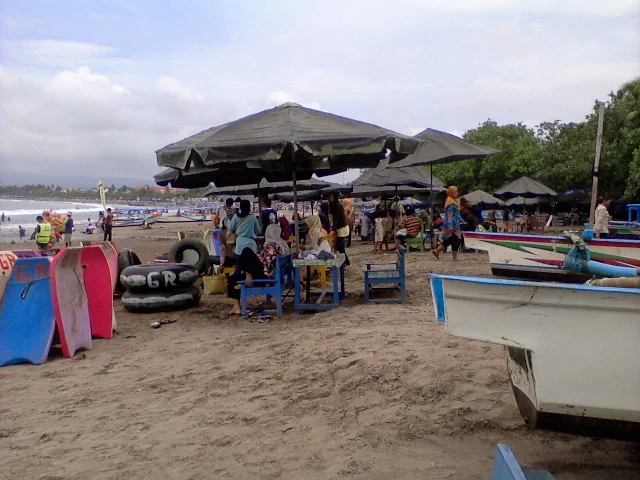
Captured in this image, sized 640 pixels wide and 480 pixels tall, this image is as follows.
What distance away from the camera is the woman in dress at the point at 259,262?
24.4ft

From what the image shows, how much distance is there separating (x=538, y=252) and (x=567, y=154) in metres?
27.2

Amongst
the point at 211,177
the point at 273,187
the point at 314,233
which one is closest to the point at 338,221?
the point at 314,233

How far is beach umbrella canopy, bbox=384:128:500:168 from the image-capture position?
10.5 metres

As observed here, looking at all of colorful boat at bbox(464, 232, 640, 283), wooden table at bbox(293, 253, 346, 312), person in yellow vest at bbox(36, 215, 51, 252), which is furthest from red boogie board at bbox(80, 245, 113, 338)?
person in yellow vest at bbox(36, 215, 51, 252)

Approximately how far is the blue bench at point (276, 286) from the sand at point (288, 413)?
0.99m

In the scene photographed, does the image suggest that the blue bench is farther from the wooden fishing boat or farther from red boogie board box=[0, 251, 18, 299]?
the wooden fishing boat

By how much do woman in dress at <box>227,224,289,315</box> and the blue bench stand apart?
128 millimetres

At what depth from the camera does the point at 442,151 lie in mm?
10562

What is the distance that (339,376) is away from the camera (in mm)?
4438

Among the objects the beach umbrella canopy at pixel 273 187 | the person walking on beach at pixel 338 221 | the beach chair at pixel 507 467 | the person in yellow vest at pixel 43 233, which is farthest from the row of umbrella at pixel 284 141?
the person in yellow vest at pixel 43 233

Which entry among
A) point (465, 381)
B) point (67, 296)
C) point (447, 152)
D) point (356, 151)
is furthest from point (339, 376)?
point (447, 152)

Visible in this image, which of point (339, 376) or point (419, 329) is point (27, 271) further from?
point (419, 329)

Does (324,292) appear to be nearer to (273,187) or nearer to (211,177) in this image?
(211,177)

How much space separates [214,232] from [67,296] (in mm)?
6233
